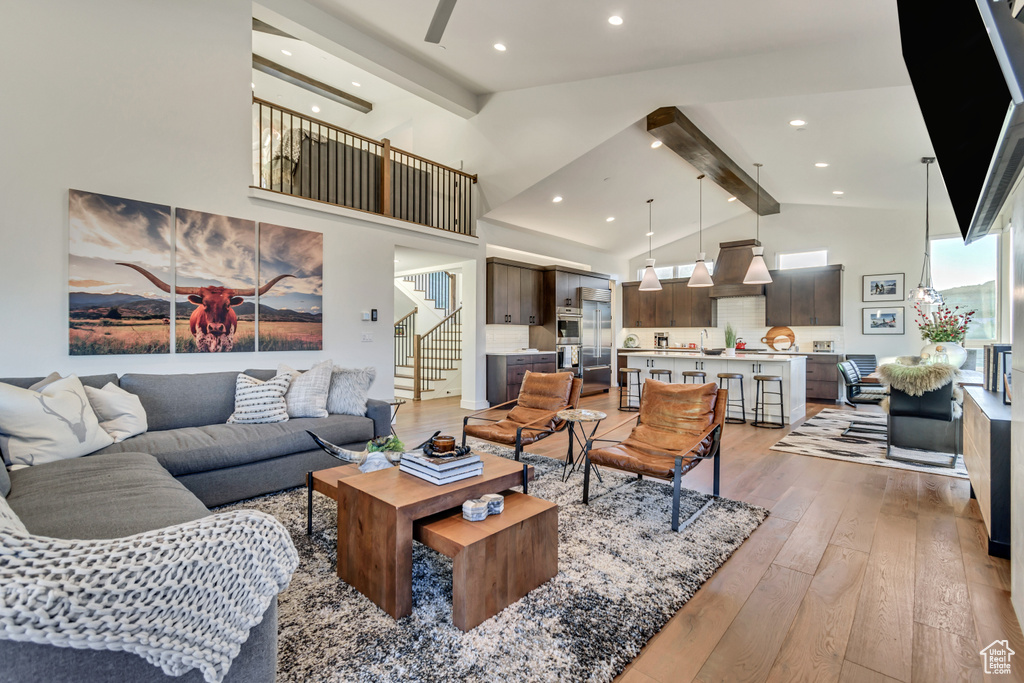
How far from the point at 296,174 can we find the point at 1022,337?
652 cm

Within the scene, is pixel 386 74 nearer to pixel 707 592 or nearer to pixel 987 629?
pixel 707 592

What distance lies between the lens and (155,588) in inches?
37.5

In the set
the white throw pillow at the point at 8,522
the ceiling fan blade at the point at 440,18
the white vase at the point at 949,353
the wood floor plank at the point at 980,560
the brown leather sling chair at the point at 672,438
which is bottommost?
the wood floor plank at the point at 980,560

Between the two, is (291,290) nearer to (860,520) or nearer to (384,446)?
(384,446)

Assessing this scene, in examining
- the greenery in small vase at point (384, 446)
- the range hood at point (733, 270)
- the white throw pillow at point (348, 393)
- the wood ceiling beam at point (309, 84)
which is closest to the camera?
the greenery in small vase at point (384, 446)

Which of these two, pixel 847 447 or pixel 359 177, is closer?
pixel 847 447

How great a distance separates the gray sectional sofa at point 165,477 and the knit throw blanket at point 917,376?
15.1ft

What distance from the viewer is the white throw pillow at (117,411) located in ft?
9.75

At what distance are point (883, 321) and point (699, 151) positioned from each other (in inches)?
193

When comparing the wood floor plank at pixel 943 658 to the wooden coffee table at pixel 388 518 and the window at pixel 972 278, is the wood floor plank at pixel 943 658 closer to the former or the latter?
the wooden coffee table at pixel 388 518

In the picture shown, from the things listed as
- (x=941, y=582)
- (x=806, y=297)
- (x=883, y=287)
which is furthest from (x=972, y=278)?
(x=941, y=582)

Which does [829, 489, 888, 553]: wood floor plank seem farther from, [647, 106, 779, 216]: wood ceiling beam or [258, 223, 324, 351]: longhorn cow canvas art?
[258, 223, 324, 351]: longhorn cow canvas art

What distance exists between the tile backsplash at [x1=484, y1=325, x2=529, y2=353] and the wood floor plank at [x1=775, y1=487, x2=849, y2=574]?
513 cm

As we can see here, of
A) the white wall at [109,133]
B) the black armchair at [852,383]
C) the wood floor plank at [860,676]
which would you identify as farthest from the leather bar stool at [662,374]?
the wood floor plank at [860,676]
